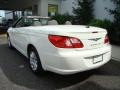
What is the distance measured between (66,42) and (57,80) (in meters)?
1.10

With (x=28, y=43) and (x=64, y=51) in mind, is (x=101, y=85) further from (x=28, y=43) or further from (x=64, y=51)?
(x=28, y=43)

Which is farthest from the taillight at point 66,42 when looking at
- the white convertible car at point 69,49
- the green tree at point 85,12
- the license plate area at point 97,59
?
the green tree at point 85,12

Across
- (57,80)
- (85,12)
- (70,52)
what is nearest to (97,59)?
(70,52)

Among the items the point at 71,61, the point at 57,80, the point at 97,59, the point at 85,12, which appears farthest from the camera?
the point at 85,12

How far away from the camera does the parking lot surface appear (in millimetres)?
4188

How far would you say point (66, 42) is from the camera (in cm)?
395

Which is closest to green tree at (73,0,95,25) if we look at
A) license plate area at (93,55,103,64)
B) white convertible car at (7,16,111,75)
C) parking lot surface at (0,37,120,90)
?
parking lot surface at (0,37,120,90)

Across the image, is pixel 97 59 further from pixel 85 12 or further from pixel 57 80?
pixel 85 12

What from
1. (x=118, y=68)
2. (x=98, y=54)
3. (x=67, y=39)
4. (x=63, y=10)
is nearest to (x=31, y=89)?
(x=67, y=39)

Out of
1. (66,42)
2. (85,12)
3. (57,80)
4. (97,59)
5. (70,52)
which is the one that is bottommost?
(57,80)

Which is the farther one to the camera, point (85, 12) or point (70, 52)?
point (85, 12)

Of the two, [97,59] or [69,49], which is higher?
[69,49]

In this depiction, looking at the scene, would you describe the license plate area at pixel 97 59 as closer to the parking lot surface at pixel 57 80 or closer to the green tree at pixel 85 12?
the parking lot surface at pixel 57 80

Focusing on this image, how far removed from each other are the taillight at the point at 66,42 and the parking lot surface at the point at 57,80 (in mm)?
890
